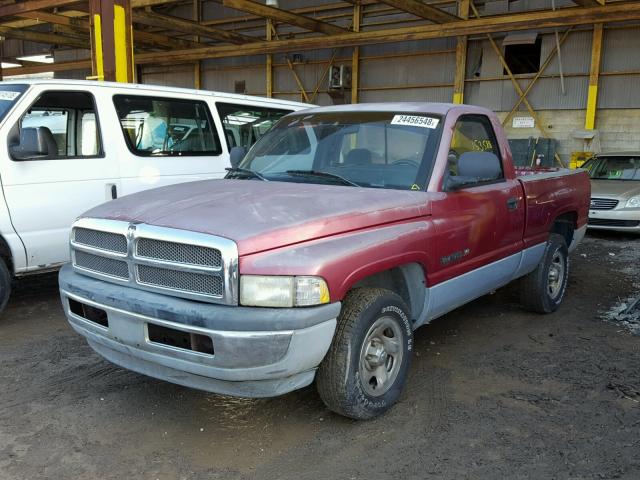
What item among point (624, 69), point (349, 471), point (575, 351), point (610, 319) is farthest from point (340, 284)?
point (624, 69)

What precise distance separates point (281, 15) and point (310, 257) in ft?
44.3

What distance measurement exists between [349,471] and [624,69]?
14.8m

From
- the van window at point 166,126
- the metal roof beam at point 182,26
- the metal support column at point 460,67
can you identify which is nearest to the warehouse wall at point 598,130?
the metal support column at point 460,67

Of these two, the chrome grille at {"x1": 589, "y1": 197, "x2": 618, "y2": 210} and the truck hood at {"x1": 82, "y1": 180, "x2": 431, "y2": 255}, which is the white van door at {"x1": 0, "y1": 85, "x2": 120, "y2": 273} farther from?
the chrome grille at {"x1": 589, "y1": 197, "x2": 618, "y2": 210}

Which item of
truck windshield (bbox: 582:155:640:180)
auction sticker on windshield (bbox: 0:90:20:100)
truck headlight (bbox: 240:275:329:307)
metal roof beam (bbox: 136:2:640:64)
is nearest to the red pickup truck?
truck headlight (bbox: 240:275:329:307)

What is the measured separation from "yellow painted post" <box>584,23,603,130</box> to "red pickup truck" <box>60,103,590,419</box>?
38.6 feet

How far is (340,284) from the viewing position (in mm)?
2895

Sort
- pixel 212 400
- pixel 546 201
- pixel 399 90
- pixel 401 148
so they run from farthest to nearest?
pixel 399 90, pixel 546 201, pixel 401 148, pixel 212 400

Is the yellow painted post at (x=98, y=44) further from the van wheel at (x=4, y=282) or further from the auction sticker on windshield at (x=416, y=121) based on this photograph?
the auction sticker on windshield at (x=416, y=121)

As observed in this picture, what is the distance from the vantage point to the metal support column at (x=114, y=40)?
8.83 m

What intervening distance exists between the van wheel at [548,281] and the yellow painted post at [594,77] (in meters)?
10.6

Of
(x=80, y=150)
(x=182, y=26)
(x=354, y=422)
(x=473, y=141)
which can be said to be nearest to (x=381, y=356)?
(x=354, y=422)

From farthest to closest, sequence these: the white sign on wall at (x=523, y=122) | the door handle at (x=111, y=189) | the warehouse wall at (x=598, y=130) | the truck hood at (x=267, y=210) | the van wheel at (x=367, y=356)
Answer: the white sign on wall at (x=523, y=122) < the warehouse wall at (x=598, y=130) < the door handle at (x=111, y=189) < the van wheel at (x=367, y=356) < the truck hood at (x=267, y=210)

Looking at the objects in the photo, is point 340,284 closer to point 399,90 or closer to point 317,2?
point 399,90
